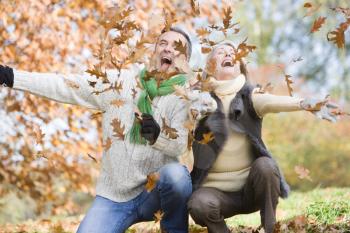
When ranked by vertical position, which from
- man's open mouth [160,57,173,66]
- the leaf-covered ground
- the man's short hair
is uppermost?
the man's short hair

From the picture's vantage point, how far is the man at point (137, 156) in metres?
3.05

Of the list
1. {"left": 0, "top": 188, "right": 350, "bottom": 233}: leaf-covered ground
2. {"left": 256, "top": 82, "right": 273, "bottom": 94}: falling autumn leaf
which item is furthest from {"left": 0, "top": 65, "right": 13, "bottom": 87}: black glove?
{"left": 0, "top": 188, "right": 350, "bottom": 233}: leaf-covered ground

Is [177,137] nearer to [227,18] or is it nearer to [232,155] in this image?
[232,155]

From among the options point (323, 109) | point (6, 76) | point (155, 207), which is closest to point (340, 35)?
point (323, 109)

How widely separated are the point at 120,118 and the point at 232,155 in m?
0.66

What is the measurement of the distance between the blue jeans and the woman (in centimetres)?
9

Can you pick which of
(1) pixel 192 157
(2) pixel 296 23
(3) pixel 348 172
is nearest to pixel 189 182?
(1) pixel 192 157

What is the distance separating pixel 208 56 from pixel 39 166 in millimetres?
4572

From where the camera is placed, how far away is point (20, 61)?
6.23m

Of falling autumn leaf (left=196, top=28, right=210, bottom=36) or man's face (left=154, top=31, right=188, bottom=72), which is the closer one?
→ falling autumn leaf (left=196, top=28, right=210, bottom=36)

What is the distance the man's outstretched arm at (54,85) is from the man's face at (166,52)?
42 cm

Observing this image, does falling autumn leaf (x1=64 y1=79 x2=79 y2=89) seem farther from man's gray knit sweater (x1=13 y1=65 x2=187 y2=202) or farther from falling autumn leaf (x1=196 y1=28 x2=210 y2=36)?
falling autumn leaf (x1=196 y1=28 x2=210 y2=36)

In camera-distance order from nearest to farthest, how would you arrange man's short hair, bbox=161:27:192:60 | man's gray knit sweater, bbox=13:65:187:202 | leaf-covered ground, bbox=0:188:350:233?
1. man's gray knit sweater, bbox=13:65:187:202
2. man's short hair, bbox=161:27:192:60
3. leaf-covered ground, bbox=0:188:350:233

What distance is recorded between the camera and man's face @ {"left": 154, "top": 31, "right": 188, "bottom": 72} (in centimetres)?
307
